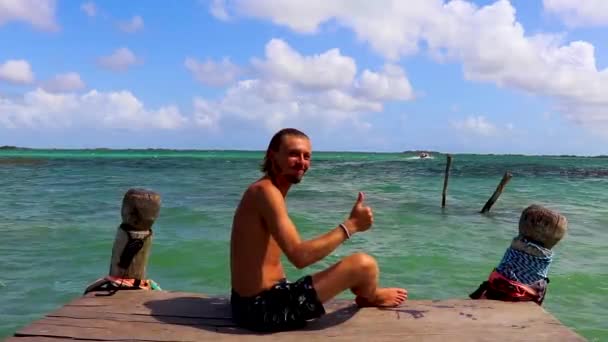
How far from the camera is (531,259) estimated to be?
4.45 metres

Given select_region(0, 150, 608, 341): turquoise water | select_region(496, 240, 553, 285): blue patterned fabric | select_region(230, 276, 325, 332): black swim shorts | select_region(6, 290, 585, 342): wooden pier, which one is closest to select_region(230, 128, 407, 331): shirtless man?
select_region(230, 276, 325, 332): black swim shorts

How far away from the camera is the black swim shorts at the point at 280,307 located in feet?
12.0

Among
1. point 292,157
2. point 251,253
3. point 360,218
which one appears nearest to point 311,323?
point 251,253

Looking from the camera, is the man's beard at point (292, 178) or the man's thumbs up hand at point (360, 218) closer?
the man's thumbs up hand at point (360, 218)

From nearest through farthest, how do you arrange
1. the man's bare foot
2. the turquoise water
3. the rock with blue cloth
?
the man's bare foot, the rock with blue cloth, the turquoise water

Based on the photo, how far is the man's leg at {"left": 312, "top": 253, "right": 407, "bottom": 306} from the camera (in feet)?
12.4

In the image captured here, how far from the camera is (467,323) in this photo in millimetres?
3818

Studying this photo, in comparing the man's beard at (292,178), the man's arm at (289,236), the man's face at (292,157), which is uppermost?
the man's face at (292,157)

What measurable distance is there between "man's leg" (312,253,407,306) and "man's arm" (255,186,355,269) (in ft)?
1.20

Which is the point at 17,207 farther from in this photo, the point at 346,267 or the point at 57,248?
the point at 346,267

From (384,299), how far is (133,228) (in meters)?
2.25

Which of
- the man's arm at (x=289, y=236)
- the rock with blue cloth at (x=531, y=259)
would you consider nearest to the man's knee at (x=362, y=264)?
the man's arm at (x=289, y=236)

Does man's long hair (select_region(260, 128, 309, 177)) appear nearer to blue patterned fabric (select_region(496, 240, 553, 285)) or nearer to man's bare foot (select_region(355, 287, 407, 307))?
man's bare foot (select_region(355, 287, 407, 307))

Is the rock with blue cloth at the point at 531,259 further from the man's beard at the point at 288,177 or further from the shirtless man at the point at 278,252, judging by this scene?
the man's beard at the point at 288,177
